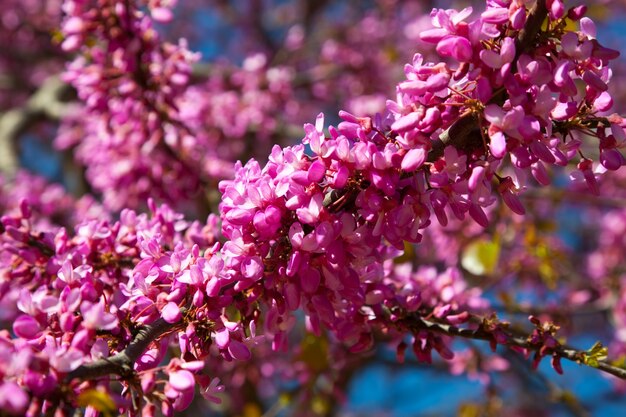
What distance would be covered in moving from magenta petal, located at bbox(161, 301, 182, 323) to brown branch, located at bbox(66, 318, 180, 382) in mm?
39

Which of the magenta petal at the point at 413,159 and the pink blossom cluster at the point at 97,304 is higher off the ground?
the magenta petal at the point at 413,159

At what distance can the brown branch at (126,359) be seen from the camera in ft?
3.71

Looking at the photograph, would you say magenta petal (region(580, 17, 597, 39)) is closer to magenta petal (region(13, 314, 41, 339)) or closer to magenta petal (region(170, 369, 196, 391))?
magenta petal (region(170, 369, 196, 391))

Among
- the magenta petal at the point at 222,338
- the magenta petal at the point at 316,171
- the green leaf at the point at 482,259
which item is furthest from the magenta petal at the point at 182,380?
the green leaf at the point at 482,259

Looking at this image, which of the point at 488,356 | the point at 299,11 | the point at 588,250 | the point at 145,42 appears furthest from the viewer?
the point at 299,11

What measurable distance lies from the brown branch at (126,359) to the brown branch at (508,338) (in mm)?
637

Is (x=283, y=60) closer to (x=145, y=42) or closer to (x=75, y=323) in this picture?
(x=145, y=42)

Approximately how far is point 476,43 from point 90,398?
1.04 m

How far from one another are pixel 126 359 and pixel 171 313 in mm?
144

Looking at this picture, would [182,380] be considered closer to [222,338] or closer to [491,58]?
[222,338]

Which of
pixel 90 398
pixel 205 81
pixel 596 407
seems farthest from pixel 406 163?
pixel 596 407

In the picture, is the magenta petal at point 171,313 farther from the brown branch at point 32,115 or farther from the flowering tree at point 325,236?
the brown branch at point 32,115

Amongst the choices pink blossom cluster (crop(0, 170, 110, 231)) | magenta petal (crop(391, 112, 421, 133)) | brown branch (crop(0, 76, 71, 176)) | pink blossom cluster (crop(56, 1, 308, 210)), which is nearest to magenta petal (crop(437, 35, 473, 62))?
magenta petal (crop(391, 112, 421, 133))

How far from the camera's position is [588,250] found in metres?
7.48
